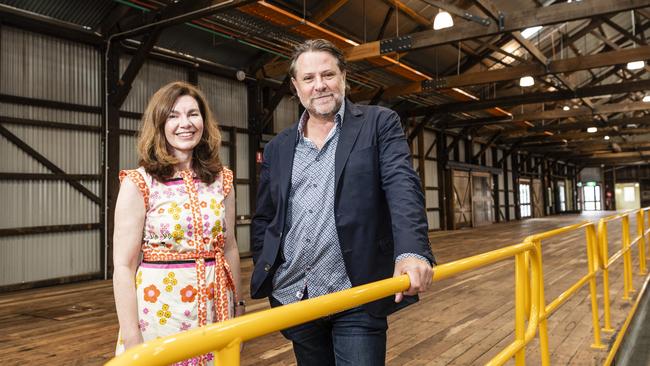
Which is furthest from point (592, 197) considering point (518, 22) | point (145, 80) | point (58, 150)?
point (58, 150)

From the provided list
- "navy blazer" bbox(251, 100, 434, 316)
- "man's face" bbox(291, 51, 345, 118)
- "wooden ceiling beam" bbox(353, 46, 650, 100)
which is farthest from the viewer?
"wooden ceiling beam" bbox(353, 46, 650, 100)

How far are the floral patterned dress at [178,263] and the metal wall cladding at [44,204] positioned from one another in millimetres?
6270

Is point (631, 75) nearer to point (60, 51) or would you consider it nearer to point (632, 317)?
point (632, 317)

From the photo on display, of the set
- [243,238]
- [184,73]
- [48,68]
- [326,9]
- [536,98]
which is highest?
[326,9]

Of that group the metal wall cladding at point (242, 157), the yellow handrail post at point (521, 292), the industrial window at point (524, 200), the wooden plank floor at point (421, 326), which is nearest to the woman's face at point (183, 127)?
the yellow handrail post at point (521, 292)

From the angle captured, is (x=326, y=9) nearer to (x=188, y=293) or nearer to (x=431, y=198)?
(x=188, y=293)

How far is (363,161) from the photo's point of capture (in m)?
1.52

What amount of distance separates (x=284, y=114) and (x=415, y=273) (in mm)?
10498

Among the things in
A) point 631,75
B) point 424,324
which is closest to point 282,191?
point 424,324

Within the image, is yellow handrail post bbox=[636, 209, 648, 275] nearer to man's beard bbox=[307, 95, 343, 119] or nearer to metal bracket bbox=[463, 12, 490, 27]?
metal bracket bbox=[463, 12, 490, 27]

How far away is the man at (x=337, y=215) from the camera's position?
58.0 inches

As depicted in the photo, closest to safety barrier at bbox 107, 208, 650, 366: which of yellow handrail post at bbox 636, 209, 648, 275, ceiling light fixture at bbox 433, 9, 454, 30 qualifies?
yellow handrail post at bbox 636, 209, 648, 275

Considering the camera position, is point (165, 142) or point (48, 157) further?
point (48, 157)

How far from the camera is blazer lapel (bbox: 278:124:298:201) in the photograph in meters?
1.62
